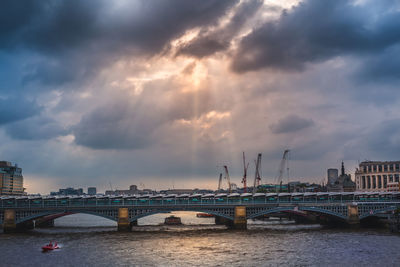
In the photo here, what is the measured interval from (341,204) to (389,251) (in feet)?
194

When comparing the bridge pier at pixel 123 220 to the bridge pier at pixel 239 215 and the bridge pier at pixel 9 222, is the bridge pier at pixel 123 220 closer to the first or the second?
the bridge pier at pixel 9 222

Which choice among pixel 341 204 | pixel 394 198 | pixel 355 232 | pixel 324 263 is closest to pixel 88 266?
pixel 324 263

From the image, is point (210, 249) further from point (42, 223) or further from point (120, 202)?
point (42, 223)

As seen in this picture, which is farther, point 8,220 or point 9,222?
point 9,222

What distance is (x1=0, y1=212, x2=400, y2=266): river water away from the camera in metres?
100

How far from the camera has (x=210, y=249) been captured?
116m

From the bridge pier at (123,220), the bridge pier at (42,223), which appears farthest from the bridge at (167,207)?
the bridge pier at (42,223)

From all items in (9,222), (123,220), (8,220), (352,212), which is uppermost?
(8,220)

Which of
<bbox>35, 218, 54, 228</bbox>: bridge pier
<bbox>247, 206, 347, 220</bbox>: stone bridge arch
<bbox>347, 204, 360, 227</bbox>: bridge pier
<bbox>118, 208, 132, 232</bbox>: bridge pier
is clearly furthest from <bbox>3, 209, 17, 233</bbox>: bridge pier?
<bbox>347, 204, 360, 227</bbox>: bridge pier

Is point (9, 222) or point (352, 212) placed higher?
point (352, 212)

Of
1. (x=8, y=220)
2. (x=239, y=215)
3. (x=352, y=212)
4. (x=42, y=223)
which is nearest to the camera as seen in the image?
(x=8, y=220)

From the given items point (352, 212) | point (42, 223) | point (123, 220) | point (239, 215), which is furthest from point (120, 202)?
point (352, 212)

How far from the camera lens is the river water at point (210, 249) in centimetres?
10025

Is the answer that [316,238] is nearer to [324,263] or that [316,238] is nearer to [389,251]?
[389,251]
